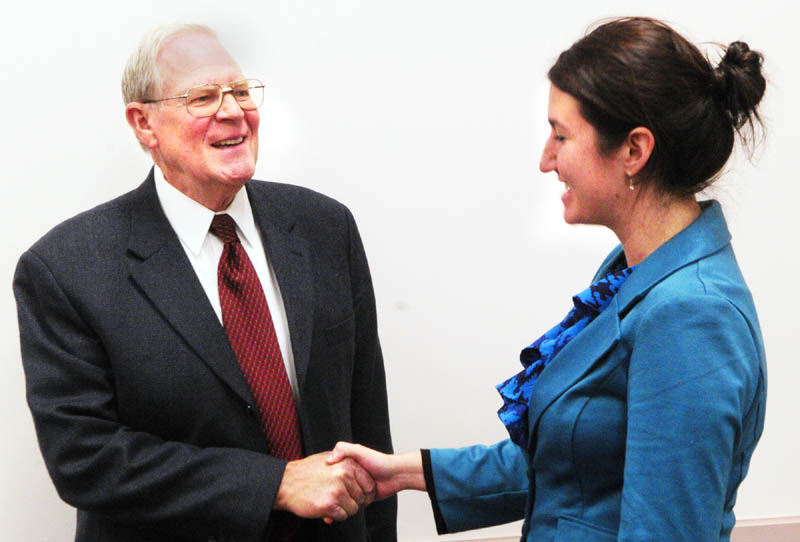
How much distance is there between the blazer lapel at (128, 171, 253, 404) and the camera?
1616 mm

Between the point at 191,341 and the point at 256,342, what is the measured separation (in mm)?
122

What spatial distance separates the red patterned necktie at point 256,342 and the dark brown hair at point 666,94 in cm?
68

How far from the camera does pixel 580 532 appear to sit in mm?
1368

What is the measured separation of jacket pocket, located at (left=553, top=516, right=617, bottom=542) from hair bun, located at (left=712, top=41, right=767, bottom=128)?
2.04 feet

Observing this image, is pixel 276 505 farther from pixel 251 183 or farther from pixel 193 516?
pixel 251 183

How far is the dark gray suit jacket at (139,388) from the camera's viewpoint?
1578 millimetres

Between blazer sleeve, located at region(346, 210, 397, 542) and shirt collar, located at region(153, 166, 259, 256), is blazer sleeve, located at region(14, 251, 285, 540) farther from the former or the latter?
blazer sleeve, located at region(346, 210, 397, 542)

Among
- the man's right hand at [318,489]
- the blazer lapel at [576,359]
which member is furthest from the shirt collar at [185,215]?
the blazer lapel at [576,359]

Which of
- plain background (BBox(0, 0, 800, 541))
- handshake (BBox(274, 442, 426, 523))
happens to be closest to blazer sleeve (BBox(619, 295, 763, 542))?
handshake (BBox(274, 442, 426, 523))

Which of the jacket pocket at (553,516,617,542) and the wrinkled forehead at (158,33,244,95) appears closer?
the jacket pocket at (553,516,617,542)

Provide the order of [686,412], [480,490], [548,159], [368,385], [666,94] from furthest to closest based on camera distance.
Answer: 1. [368,385]
2. [480,490]
3. [548,159]
4. [666,94]
5. [686,412]

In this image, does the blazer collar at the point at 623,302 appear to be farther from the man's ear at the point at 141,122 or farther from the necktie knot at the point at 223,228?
the man's ear at the point at 141,122

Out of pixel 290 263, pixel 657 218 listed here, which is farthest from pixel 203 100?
pixel 657 218

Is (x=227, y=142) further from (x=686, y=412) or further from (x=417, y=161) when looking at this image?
(x=686, y=412)
